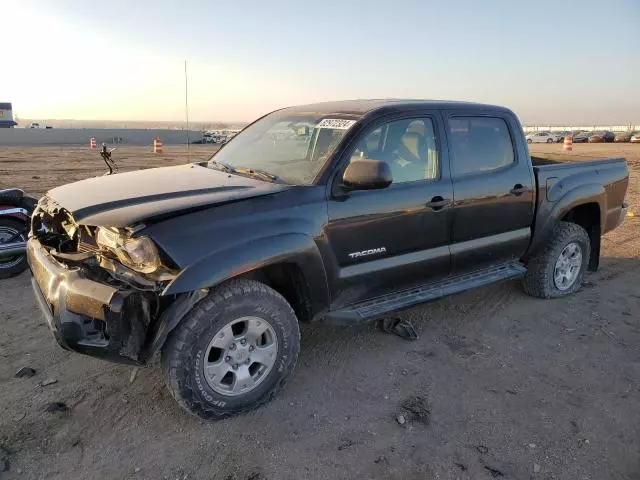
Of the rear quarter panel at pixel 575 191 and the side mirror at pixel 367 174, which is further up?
the side mirror at pixel 367 174

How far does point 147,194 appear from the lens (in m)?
3.21

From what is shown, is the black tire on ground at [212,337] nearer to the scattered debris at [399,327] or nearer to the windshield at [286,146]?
the windshield at [286,146]

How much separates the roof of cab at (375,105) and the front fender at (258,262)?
1188 millimetres

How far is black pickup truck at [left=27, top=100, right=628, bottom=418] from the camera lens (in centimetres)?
280

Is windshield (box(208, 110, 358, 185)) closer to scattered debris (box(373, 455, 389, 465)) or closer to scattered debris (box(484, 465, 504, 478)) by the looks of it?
scattered debris (box(373, 455, 389, 465))

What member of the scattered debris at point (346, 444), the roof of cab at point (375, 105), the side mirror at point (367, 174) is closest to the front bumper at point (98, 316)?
the scattered debris at point (346, 444)

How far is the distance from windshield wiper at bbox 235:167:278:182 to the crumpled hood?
9 cm

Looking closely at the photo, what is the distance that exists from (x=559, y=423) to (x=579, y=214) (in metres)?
3.07

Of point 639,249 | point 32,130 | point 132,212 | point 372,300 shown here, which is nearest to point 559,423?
point 372,300

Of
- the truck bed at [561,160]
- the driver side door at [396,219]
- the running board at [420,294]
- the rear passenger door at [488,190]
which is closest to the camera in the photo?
the driver side door at [396,219]

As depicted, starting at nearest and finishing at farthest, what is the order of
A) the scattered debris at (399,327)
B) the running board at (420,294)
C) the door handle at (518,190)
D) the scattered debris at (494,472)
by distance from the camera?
the scattered debris at (494,472)
the running board at (420,294)
the scattered debris at (399,327)
the door handle at (518,190)

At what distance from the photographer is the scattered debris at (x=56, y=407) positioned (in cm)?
314

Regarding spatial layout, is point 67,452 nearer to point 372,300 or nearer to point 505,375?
point 372,300

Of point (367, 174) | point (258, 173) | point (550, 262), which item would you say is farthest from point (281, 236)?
point (550, 262)
